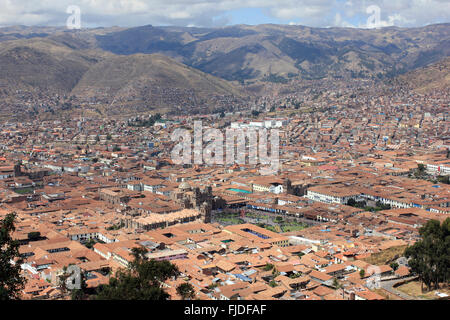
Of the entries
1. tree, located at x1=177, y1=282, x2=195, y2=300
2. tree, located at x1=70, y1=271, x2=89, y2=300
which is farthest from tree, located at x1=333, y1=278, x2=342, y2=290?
tree, located at x1=70, y1=271, x2=89, y2=300

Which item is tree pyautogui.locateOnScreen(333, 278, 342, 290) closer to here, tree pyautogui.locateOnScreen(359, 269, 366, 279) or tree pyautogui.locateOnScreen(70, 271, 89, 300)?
tree pyautogui.locateOnScreen(359, 269, 366, 279)

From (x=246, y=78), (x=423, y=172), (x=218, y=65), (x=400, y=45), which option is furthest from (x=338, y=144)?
(x=400, y=45)

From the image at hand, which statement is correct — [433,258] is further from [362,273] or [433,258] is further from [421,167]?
[421,167]

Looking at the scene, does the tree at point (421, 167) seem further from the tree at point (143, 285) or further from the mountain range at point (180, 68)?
the mountain range at point (180, 68)

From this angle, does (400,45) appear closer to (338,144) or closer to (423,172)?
(338,144)

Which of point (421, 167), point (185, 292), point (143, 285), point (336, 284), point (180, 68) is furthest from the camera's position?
point (180, 68)

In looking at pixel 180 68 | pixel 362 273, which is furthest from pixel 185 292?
pixel 180 68

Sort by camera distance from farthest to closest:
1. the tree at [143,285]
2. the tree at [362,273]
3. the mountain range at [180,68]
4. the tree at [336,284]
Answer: the mountain range at [180,68]
the tree at [362,273]
the tree at [336,284]
the tree at [143,285]

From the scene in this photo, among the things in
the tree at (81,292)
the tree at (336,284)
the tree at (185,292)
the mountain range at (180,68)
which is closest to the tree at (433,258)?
the tree at (336,284)
